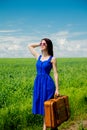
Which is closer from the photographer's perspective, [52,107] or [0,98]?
[52,107]

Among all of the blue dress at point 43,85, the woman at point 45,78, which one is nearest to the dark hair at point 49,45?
the woman at point 45,78

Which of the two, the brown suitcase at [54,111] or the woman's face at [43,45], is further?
the woman's face at [43,45]

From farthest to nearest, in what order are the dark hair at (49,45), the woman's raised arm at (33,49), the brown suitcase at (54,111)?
1. the woman's raised arm at (33,49)
2. the dark hair at (49,45)
3. the brown suitcase at (54,111)

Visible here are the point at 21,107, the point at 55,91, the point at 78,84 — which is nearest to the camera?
the point at 55,91

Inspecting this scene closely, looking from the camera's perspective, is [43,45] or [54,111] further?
[43,45]

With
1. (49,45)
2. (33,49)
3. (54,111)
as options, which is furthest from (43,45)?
(54,111)

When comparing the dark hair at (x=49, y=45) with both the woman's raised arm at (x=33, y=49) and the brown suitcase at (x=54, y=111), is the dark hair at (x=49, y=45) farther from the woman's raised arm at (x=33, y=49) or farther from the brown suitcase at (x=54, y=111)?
the brown suitcase at (x=54, y=111)

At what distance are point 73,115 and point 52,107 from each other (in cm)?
401

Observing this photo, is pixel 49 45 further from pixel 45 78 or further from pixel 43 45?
pixel 45 78

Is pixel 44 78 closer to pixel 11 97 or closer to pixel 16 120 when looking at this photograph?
pixel 16 120

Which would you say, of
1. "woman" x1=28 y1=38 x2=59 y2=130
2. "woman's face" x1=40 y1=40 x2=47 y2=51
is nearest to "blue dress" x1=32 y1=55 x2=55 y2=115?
"woman" x1=28 y1=38 x2=59 y2=130

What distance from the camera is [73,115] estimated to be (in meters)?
10.5

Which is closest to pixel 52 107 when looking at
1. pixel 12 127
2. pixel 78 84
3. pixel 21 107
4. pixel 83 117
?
pixel 12 127

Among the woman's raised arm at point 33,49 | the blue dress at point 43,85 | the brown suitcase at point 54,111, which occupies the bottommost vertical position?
the brown suitcase at point 54,111
